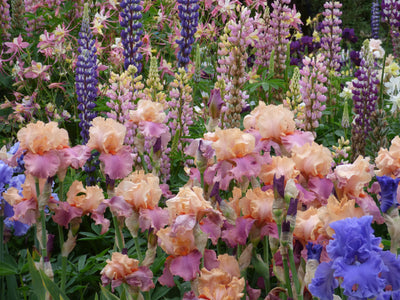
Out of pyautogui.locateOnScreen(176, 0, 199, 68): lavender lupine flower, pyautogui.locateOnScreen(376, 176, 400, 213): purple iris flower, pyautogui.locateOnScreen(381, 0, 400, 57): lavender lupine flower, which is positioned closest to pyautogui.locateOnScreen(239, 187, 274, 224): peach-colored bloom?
pyautogui.locateOnScreen(376, 176, 400, 213): purple iris flower

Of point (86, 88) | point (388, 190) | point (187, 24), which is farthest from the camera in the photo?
point (187, 24)

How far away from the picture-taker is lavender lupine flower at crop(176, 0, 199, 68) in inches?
128

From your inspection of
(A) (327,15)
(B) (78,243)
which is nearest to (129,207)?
(B) (78,243)

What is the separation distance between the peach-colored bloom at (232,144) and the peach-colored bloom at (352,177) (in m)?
0.27

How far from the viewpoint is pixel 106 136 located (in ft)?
5.14

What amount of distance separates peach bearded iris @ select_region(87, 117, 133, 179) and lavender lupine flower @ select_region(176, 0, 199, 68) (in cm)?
182

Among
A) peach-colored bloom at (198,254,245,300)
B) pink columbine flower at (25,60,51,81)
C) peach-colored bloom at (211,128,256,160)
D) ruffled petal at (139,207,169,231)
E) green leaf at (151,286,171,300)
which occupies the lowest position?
green leaf at (151,286,171,300)

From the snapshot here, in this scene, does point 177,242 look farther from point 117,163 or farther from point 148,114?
point 148,114

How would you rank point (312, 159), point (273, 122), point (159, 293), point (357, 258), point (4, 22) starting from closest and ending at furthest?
1. point (357, 258)
2. point (312, 159)
3. point (273, 122)
4. point (159, 293)
5. point (4, 22)

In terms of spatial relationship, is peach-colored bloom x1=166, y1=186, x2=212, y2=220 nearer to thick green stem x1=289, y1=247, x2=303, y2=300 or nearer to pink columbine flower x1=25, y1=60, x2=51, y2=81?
thick green stem x1=289, y1=247, x2=303, y2=300

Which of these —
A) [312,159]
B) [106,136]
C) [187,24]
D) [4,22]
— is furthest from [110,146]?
[4,22]

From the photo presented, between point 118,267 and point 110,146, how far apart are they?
0.42 m

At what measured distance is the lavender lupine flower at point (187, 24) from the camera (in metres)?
3.26

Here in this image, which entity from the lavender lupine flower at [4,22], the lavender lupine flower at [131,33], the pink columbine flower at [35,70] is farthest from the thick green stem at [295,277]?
the lavender lupine flower at [4,22]
